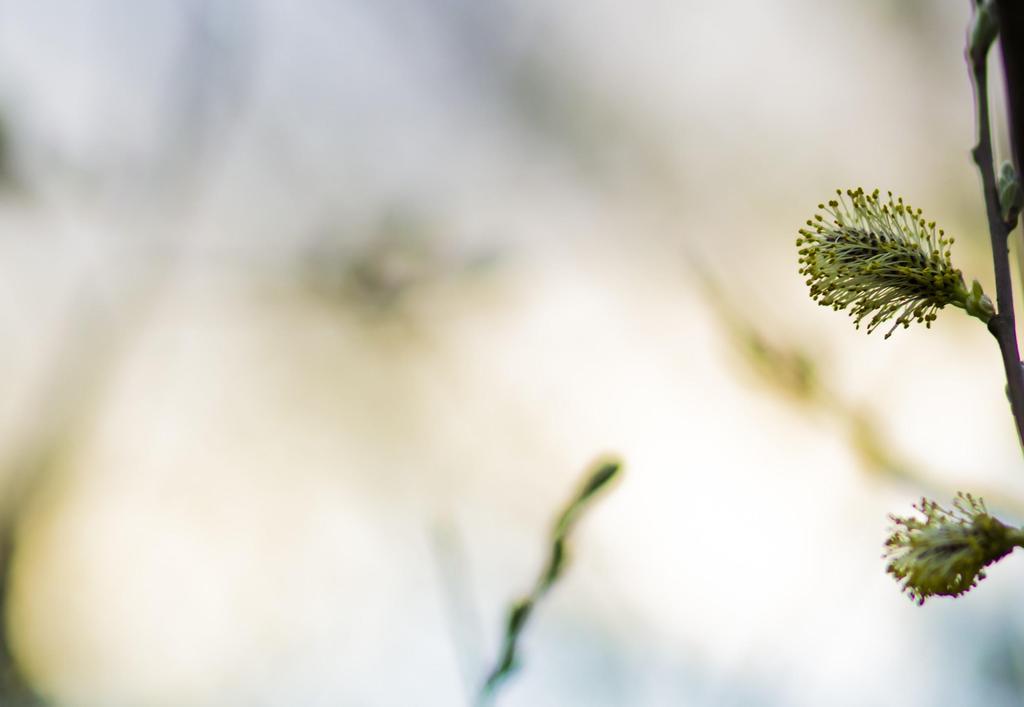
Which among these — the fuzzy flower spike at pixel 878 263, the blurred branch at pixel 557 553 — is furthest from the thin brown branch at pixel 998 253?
the blurred branch at pixel 557 553

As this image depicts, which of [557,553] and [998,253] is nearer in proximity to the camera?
[998,253]

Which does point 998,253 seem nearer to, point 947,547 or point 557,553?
point 947,547

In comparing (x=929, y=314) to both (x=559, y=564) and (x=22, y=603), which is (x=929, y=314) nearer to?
(x=559, y=564)

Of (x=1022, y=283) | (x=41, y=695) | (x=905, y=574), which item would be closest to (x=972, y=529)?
(x=905, y=574)

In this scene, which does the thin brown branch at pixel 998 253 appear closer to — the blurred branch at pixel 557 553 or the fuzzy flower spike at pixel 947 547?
the fuzzy flower spike at pixel 947 547

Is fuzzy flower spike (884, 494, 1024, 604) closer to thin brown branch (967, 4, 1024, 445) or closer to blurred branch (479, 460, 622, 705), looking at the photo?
thin brown branch (967, 4, 1024, 445)

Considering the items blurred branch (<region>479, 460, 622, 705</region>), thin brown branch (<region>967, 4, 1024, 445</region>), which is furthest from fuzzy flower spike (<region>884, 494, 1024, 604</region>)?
blurred branch (<region>479, 460, 622, 705</region>)

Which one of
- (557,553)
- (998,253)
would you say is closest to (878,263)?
(998,253)
